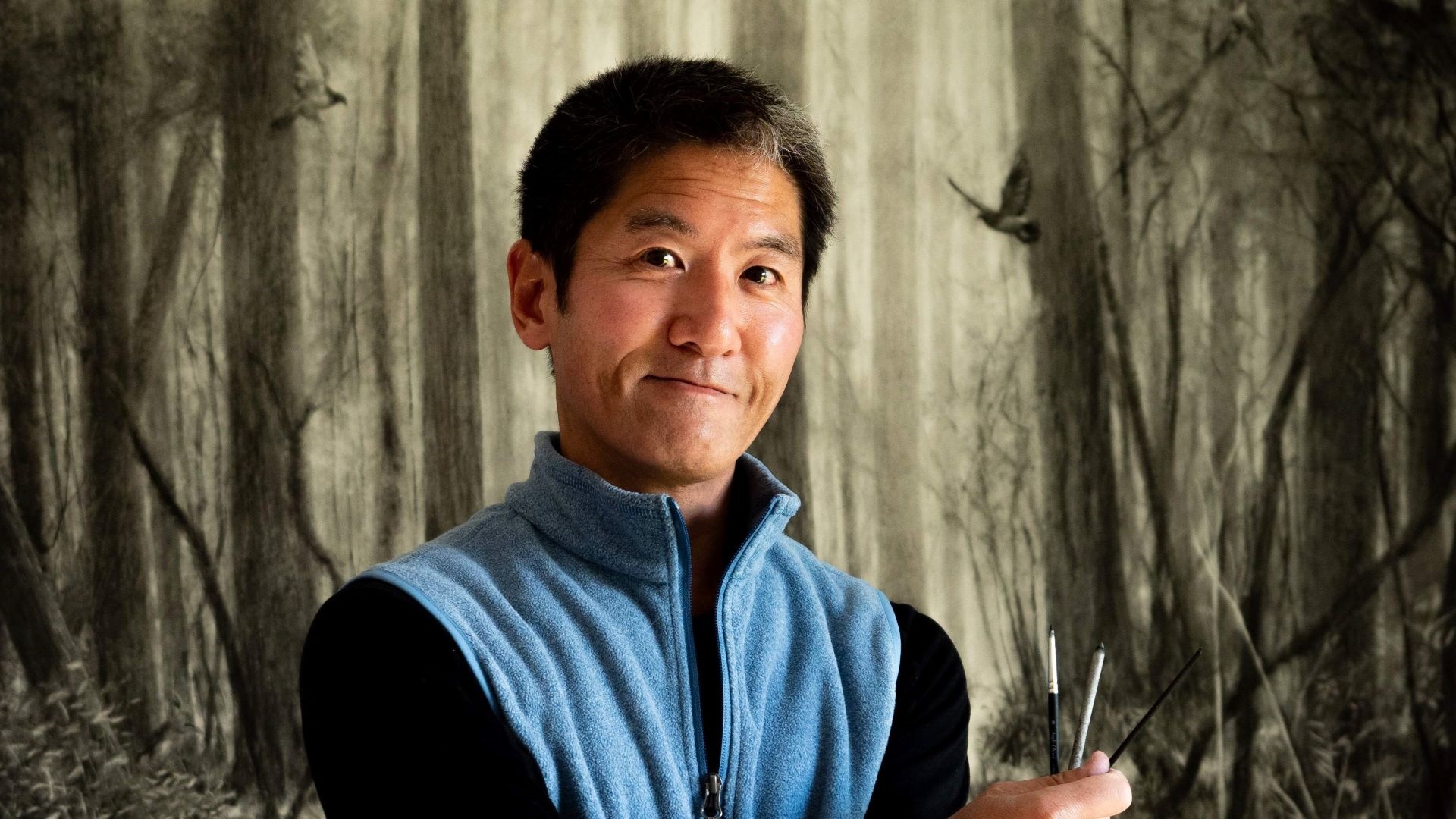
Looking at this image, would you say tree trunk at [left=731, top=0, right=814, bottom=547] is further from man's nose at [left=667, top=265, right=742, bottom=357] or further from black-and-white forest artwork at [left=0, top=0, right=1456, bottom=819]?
man's nose at [left=667, top=265, right=742, bottom=357]

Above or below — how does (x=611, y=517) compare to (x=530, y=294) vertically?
below

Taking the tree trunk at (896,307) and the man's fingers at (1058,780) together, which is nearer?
the man's fingers at (1058,780)

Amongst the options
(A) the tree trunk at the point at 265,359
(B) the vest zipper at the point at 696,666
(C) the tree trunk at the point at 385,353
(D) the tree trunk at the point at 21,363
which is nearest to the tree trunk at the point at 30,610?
(D) the tree trunk at the point at 21,363

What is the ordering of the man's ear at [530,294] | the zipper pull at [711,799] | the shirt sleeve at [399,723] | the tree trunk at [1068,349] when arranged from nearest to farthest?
the shirt sleeve at [399,723] < the zipper pull at [711,799] < the man's ear at [530,294] < the tree trunk at [1068,349]

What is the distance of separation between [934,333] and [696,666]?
2.92 ft

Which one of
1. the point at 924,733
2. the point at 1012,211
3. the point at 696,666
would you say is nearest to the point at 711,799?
the point at 696,666

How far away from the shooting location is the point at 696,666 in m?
0.90

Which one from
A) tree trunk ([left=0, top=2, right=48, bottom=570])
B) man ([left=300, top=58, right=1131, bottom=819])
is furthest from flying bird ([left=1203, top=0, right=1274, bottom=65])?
tree trunk ([left=0, top=2, right=48, bottom=570])

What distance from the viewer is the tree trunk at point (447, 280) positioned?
1623 mm

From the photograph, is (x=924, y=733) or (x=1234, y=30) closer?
(x=924, y=733)

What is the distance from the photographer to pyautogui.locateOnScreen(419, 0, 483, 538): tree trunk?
63.9 inches

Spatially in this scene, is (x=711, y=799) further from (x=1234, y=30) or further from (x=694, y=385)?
(x=1234, y=30)

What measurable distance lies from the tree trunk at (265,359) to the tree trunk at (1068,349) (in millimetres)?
953

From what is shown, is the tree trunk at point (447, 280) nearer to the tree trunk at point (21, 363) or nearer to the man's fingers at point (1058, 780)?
the tree trunk at point (21, 363)
